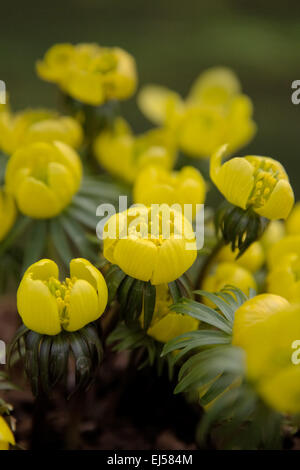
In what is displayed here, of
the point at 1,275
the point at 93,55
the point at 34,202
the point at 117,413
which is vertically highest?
the point at 93,55

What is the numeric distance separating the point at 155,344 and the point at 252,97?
101 cm

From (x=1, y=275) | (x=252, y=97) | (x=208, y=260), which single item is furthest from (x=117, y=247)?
(x=252, y=97)

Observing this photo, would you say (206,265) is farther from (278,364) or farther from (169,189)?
(278,364)

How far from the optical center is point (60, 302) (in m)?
0.41

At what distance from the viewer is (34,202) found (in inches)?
21.1

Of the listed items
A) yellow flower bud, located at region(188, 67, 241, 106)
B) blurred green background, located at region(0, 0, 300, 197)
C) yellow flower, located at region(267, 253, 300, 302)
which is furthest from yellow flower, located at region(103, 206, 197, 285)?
blurred green background, located at region(0, 0, 300, 197)

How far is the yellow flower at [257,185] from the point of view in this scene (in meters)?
0.44

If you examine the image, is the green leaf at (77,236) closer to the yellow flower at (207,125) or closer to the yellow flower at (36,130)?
the yellow flower at (36,130)

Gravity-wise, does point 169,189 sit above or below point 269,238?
above

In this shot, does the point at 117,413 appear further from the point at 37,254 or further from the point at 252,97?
the point at 252,97

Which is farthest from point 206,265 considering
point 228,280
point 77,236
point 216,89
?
point 216,89

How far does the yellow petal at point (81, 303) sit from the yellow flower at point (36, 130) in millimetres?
260

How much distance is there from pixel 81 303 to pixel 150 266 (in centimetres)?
6

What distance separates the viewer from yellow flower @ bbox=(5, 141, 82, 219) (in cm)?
53
